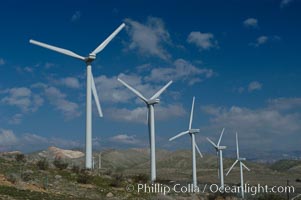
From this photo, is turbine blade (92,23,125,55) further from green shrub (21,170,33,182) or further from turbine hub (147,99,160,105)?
green shrub (21,170,33,182)

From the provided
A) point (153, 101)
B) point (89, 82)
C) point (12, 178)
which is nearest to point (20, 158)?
point (89, 82)

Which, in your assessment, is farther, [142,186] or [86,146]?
[86,146]

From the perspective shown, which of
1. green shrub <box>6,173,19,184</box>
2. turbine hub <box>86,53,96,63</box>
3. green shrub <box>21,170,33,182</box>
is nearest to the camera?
green shrub <box>6,173,19,184</box>

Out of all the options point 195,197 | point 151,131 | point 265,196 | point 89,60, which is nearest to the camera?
point 195,197

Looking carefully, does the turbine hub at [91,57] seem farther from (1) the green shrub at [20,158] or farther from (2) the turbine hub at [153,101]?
(2) the turbine hub at [153,101]

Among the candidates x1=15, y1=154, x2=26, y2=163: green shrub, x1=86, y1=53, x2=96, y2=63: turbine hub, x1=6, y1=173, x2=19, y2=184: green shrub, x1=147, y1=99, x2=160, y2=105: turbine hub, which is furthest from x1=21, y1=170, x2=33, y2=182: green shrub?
x1=147, y1=99, x2=160, y2=105: turbine hub

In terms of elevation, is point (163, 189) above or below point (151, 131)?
below

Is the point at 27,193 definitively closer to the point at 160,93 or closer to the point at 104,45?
the point at 104,45

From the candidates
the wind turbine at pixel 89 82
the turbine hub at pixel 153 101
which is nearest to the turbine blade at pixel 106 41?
the wind turbine at pixel 89 82

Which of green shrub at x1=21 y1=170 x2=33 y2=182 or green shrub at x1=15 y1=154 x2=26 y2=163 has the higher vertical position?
green shrub at x1=15 y1=154 x2=26 y2=163

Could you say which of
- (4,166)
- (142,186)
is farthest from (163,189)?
(4,166)

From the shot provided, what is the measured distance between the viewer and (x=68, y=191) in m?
36.8

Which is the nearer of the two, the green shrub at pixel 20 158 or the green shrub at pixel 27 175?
the green shrub at pixel 27 175

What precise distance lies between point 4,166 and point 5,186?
1035cm
